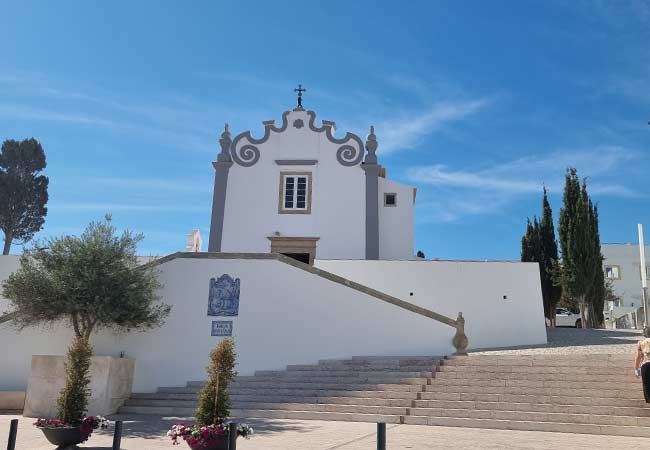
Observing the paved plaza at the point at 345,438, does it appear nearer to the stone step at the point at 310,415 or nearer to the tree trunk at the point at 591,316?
the stone step at the point at 310,415

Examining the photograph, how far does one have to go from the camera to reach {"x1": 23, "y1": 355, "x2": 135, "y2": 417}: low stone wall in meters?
12.9

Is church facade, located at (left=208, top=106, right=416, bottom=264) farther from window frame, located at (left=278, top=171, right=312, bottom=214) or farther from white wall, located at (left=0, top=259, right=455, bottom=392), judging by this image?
white wall, located at (left=0, top=259, right=455, bottom=392)

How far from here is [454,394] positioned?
39.8 feet

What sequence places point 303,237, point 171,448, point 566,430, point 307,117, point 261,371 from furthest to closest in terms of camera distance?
point 307,117 → point 303,237 → point 261,371 → point 566,430 → point 171,448

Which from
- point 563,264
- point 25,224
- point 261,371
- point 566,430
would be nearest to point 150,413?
point 261,371

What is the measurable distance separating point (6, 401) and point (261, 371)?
20.3 feet

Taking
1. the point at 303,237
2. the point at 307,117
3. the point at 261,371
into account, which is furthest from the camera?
the point at 307,117

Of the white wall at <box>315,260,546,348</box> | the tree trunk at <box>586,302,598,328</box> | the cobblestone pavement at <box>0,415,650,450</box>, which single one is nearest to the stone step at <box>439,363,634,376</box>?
the cobblestone pavement at <box>0,415,650,450</box>

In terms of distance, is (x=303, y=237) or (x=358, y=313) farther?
(x=303, y=237)

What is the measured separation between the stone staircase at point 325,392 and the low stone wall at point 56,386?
2.09 ft

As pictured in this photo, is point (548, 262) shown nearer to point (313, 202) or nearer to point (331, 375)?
point (313, 202)

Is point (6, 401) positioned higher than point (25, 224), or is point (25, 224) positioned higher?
point (25, 224)

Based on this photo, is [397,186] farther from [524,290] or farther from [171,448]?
[171,448]

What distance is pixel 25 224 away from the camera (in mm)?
40156
